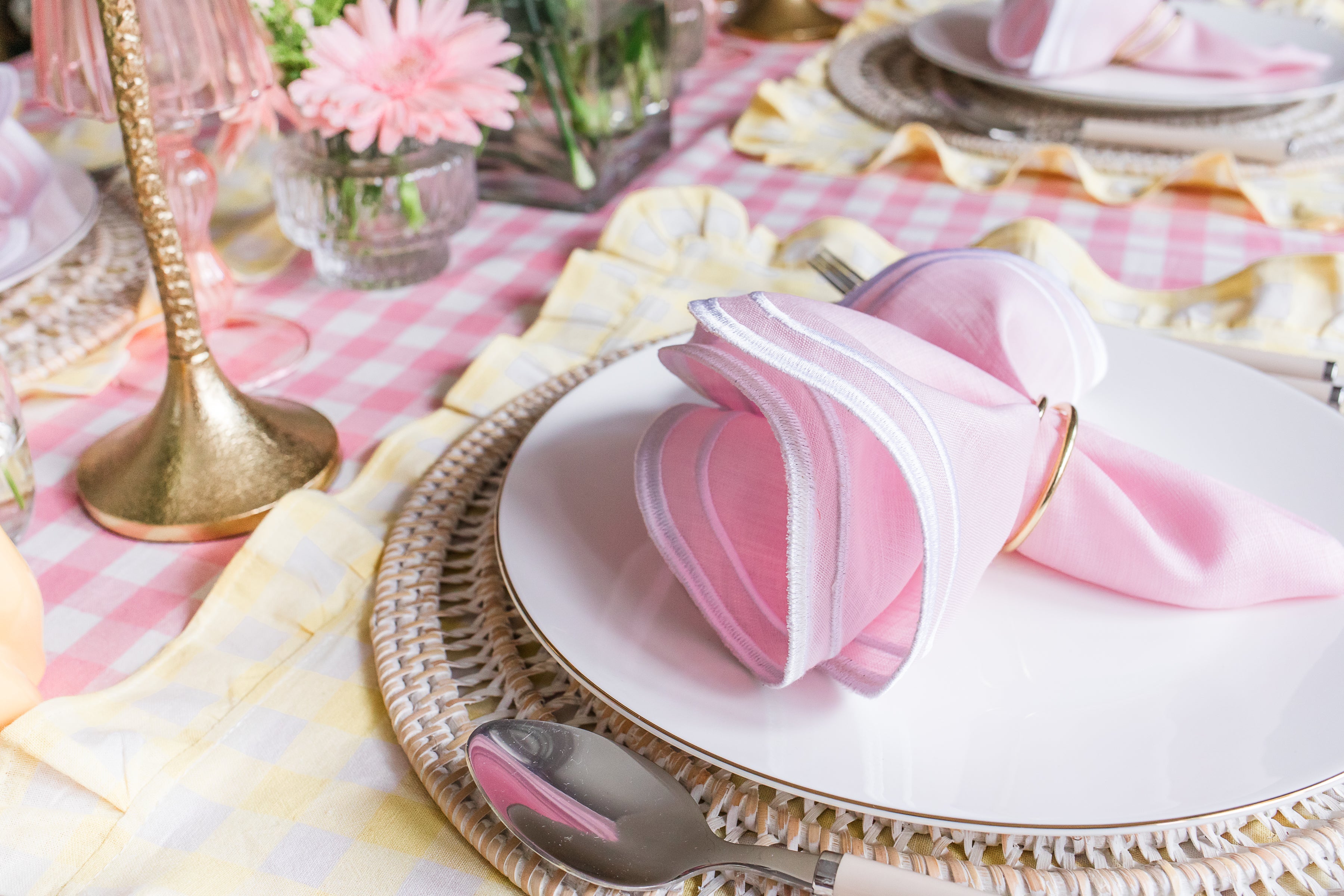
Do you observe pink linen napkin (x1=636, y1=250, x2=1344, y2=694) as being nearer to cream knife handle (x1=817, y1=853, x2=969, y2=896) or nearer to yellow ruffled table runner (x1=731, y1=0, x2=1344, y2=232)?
cream knife handle (x1=817, y1=853, x2=969, y2=896)

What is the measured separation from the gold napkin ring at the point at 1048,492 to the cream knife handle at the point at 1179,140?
1.83 feet

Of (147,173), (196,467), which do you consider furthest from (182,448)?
(147,173)

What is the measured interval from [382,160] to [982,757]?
0.50 meters

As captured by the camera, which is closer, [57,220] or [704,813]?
[704,813]

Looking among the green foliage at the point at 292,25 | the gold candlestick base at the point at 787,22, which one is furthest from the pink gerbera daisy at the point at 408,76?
the gold candlestick base at the point at 787,22

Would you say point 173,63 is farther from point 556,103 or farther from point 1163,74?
point 1163,74

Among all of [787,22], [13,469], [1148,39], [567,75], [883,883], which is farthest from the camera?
[787,22]

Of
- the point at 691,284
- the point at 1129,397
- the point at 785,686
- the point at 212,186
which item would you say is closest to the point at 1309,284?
the point at 1129,397

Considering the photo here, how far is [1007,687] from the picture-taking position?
328mm

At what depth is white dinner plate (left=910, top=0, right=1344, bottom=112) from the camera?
821 millimetres

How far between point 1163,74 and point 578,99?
19.3 inches

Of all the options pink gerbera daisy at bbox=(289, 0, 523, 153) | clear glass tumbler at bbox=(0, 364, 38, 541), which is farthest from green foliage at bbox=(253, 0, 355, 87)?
clear glass tumbler at bbox=(0, 364, 38, 541)

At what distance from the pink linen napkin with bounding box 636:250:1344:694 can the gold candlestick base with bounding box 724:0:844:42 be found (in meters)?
0.86

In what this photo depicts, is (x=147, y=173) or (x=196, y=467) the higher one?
(x=147, y=173)
